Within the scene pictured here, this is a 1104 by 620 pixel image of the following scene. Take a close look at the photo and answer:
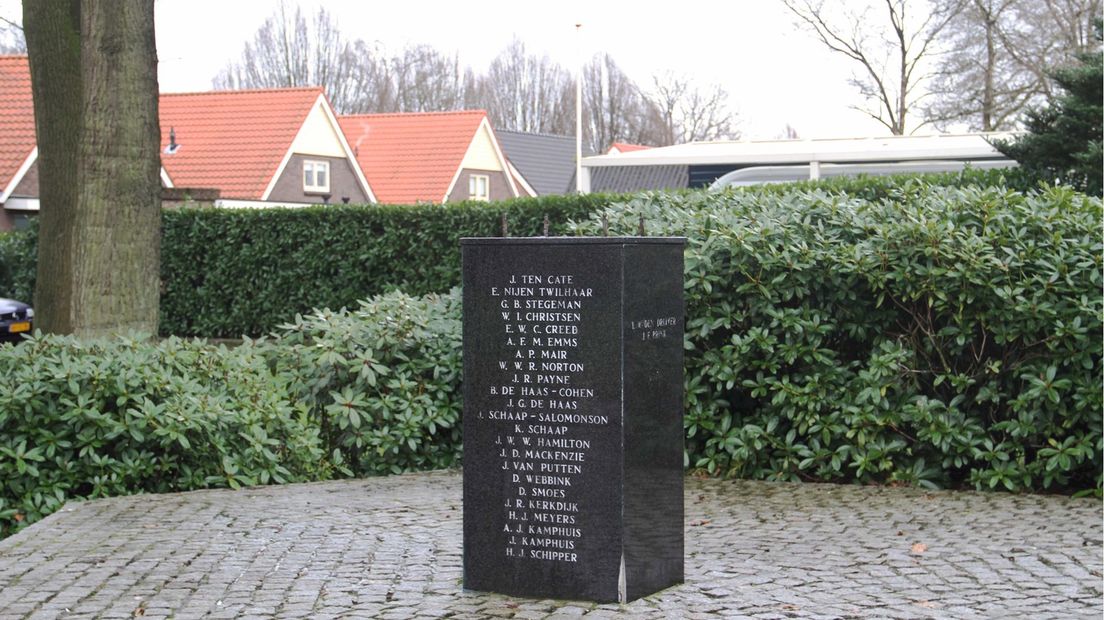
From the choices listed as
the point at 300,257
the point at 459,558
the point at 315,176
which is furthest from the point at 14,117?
the point at 459,558

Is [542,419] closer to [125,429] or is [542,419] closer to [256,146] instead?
[125,429]

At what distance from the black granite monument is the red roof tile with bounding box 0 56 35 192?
92.9 feet

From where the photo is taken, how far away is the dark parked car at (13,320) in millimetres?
18234

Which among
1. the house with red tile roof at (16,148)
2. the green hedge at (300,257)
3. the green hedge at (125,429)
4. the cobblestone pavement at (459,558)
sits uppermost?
the house with red tile roof at (16,148)

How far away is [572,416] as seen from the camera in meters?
5.20

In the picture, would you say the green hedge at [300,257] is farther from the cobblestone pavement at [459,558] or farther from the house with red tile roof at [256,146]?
the house with red tile roof at [256,146]

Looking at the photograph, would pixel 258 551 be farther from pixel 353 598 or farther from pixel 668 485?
pixel 668 485

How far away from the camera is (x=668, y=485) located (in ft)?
17.8

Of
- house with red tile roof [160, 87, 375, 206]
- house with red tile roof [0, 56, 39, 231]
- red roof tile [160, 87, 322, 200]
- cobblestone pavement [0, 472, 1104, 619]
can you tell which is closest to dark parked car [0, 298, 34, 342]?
cobblestone pavement [0, 472, 1104, 619]

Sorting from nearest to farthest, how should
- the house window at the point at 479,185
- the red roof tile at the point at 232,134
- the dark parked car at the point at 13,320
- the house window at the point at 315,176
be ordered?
the dark parked car at the point at 13,320, the red roof tile at the point at 232,134, the house window at the point at 315,176, the house window at the point at 479,185

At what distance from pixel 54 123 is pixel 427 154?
139 ft

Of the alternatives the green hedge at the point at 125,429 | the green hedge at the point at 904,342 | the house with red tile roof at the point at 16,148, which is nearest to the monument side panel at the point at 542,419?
the green hedge at the point at 125,429

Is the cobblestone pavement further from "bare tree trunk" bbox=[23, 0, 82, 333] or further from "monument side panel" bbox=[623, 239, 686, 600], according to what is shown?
"bare tree trunk" bbox=[23, 0, 82, 333]

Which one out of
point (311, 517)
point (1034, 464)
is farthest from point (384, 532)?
point (1034, 464)
